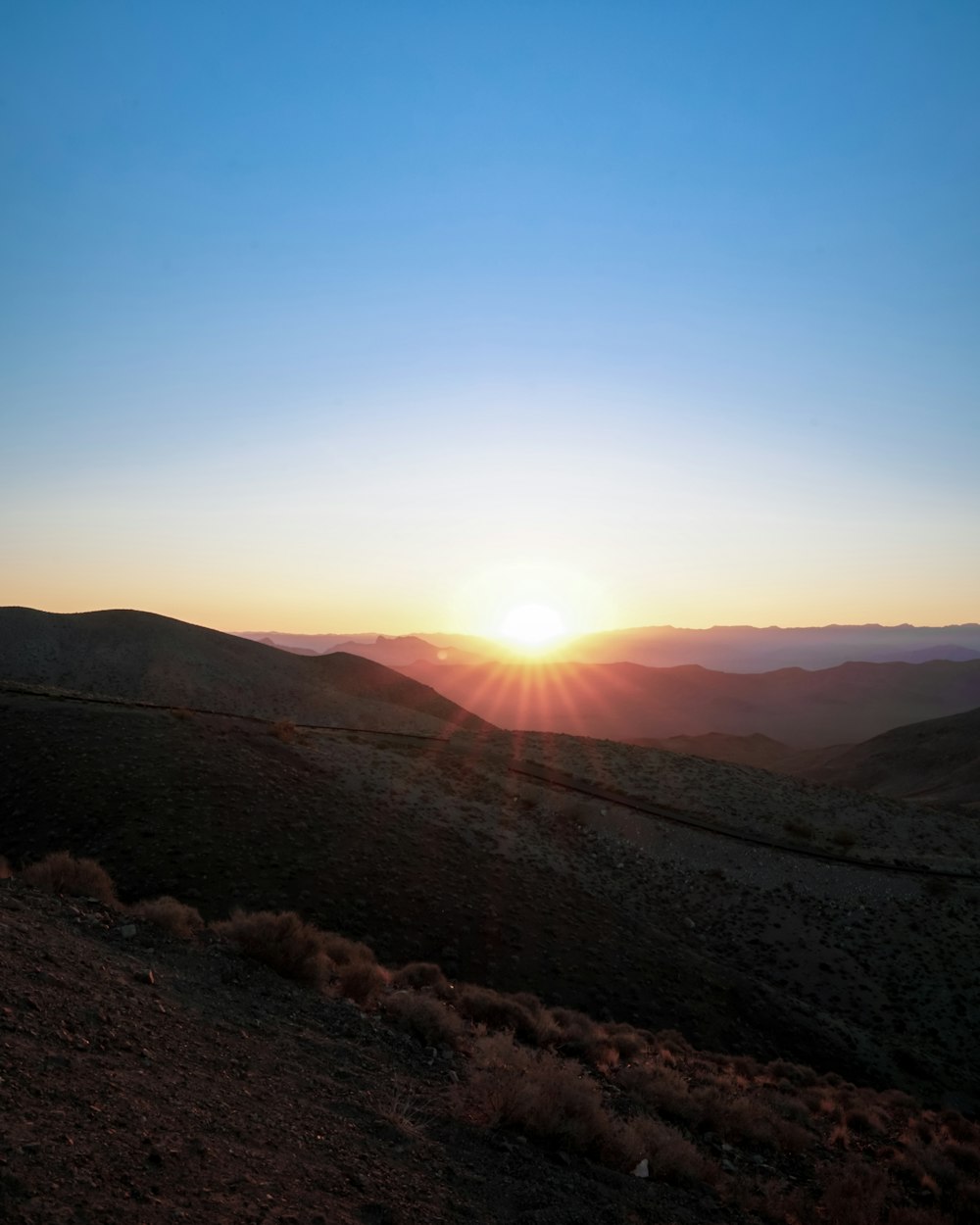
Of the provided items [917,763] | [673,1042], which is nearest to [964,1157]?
[673,1042]

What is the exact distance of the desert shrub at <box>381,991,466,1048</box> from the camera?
431 inches

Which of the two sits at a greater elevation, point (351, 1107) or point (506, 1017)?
point (351, 1107)

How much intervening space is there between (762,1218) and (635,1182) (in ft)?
5.24

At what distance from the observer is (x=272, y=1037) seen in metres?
9.20

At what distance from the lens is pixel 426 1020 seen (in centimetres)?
1112

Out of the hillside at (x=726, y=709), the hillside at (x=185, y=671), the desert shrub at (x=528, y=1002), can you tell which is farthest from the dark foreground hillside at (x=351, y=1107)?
the hillside at (x=726, y=709)

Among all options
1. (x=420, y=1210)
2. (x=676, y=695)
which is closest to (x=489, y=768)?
(x=420, y=1210)

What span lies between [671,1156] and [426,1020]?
3.65 meters

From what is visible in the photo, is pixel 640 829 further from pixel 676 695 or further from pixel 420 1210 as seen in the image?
pixel 676 695

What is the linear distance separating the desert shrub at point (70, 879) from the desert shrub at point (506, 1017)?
5970 millimetres

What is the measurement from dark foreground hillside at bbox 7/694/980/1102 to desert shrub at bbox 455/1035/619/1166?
28.3 ft

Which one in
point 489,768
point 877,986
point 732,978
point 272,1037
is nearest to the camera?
point 272,1037

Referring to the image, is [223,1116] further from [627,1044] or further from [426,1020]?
[627,1044]

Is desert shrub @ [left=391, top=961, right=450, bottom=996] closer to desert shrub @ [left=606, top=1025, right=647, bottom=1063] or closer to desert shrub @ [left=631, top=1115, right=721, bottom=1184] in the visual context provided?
desert shrub @ [left=606, top=1025, right=647, bottom=1063]
